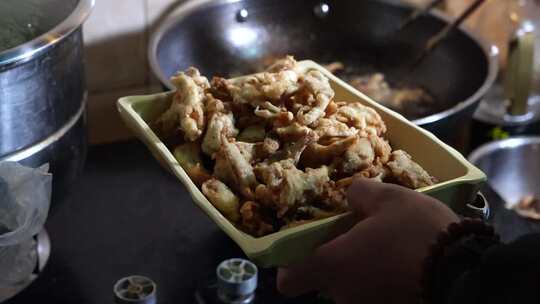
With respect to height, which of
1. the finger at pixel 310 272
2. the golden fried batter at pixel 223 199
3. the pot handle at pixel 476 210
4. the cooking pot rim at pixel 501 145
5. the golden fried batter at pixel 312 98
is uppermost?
the golden fried batter at pixel 312 98

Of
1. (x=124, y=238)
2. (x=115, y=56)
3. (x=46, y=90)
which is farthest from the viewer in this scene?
(x=115, y=56)

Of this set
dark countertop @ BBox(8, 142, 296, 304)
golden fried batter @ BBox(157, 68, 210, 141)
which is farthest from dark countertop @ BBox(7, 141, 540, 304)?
golden fried batter @ BBox(157, 68, 210, 141)

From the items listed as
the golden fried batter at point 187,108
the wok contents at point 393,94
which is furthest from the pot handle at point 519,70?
the golden fried batter at point 187,108

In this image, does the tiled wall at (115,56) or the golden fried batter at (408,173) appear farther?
the tiled wall at (115,56)

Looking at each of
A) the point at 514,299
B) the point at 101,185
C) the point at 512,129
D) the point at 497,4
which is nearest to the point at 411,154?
the point at 514,299

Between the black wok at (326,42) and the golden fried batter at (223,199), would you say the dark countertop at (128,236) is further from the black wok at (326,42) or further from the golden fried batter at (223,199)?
the golden fried batter at (223,199)

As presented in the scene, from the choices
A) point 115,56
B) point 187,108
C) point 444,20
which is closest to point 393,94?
point 444,20

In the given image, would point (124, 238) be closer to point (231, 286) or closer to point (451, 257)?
point (231, 286)

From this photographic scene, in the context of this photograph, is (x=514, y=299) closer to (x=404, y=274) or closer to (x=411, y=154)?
(x=404, y=274)
